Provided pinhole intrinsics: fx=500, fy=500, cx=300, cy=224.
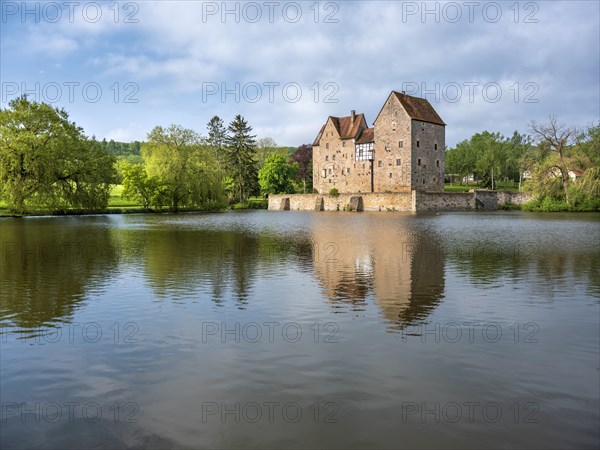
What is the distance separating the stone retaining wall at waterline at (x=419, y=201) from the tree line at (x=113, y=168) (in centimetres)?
1896

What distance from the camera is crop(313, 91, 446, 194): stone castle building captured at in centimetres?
8100

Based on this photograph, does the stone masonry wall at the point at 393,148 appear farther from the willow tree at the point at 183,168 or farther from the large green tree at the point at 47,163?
the large green tree at the point at 47,163

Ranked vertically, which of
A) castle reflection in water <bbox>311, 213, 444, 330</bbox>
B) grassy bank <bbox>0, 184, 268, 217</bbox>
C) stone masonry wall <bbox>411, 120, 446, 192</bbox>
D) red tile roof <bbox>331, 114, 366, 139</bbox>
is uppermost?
red tile roof <bbox>331, 114, 366, 139</bbox>

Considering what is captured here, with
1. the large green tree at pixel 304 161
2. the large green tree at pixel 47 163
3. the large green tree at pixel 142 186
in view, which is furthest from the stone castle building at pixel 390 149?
the large green tree at pixel 47 163

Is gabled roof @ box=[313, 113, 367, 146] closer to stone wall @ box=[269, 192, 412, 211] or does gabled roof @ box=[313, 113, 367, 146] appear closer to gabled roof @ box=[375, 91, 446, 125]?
gabled roof @ box=[375, 91, 446, 125]

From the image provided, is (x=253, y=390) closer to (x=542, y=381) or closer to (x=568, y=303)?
(x=542, y=381)

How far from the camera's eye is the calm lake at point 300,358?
5.54m

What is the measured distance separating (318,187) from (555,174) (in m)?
44.0

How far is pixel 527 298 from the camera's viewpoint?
12383 mm

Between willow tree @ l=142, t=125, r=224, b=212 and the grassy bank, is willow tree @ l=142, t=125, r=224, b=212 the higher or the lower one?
the higher one

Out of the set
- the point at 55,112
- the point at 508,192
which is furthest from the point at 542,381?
the point at 508,192

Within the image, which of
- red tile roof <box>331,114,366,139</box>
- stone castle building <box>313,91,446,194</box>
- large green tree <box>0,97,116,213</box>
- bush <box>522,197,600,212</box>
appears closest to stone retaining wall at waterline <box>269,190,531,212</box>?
stone castle building <box>313,91,446,194</box>

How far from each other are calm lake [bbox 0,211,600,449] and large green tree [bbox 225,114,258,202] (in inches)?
3324

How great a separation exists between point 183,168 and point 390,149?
34.3 m
